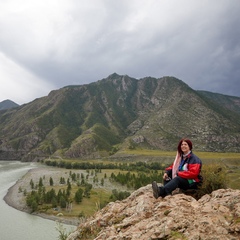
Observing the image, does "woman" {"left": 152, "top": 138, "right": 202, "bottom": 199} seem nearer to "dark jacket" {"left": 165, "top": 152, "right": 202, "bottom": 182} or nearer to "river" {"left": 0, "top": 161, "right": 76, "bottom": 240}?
"dark jacket" {"left": 165, "top": 152, "right": 202, "bottom": 182}

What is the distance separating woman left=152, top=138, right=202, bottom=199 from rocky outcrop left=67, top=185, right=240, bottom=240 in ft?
1.57

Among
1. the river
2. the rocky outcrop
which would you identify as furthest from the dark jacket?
the river

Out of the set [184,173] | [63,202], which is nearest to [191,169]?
[184,173]

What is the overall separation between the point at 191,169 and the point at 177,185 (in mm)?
918

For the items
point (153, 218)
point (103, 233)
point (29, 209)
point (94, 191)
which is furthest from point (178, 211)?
point (94, 191)

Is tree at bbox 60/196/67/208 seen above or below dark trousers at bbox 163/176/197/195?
below

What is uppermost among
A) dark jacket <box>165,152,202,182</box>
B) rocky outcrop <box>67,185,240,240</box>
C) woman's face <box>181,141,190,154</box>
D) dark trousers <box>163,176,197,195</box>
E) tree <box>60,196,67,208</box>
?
woman's face <box>181,141,190,154</box>

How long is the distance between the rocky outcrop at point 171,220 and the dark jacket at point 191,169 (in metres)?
1.12

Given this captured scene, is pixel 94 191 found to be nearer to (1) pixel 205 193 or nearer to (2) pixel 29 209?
(2) pixel 29 209

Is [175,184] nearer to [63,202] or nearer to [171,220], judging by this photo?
[171,220]

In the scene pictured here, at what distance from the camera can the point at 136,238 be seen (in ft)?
25.9

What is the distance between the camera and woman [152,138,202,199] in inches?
432

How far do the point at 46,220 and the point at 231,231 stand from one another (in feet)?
223

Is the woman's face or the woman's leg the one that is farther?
the woman's face
